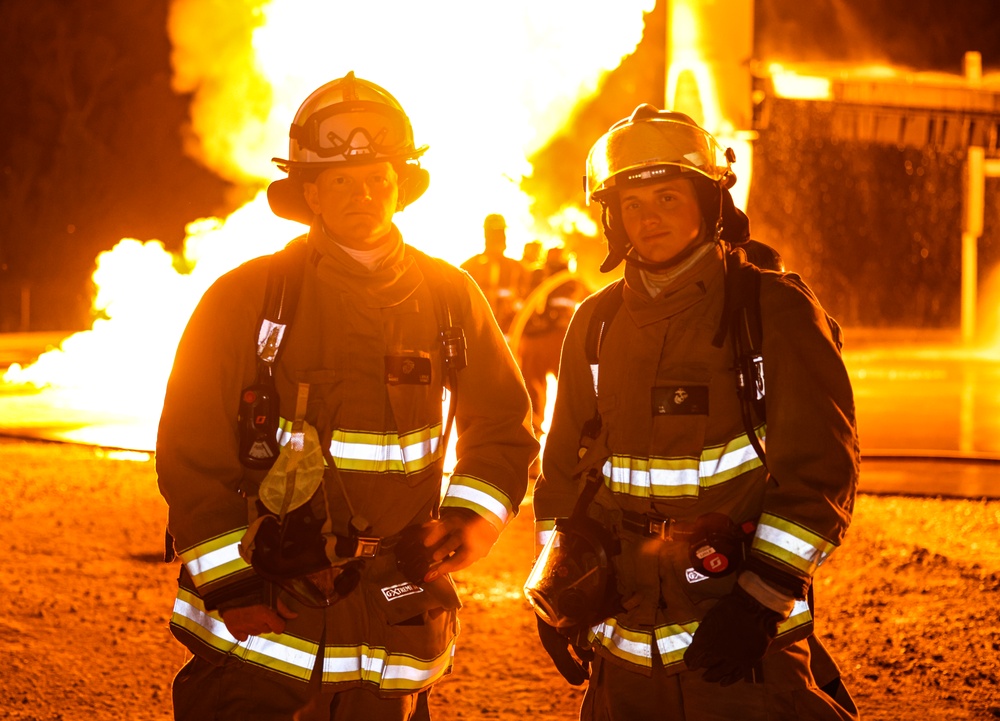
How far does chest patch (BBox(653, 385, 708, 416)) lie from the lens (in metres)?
2.72

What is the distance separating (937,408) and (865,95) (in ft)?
17.6

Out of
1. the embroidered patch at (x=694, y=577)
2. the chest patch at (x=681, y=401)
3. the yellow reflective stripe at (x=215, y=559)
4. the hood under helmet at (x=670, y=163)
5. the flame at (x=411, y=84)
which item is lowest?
the embroidered patch at (x=694, y=577)

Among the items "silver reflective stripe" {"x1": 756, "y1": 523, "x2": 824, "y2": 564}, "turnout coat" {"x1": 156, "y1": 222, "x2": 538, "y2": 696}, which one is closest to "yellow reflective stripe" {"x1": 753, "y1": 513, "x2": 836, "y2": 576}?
"silver reflective stripe" {"x1": 756, "y1": 523, "x2": 824, "y2": 564}

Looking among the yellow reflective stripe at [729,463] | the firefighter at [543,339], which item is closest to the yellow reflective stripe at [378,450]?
the yellow reflective stripe at [729,463]

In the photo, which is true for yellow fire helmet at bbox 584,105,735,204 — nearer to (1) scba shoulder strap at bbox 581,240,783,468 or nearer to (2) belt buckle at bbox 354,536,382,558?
(1) scba shoulder strap at bbox 581,240,783,468

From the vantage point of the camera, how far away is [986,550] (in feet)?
23.2

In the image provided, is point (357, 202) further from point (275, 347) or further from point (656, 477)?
point (656, 477)

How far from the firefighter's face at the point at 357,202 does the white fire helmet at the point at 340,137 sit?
0.03 m

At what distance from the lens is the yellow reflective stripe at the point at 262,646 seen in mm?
2645

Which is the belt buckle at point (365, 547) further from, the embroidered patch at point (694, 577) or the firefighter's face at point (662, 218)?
the firefighter's face at point (662, 218)

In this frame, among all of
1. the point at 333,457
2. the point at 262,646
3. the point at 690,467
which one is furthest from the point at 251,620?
the point at 690,467

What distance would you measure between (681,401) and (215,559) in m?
1.16

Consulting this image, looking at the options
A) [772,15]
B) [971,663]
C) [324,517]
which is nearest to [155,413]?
[971,663]

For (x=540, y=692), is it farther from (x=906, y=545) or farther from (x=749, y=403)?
(x=906, y=545)
